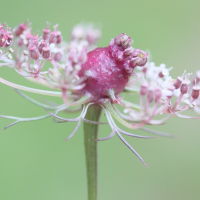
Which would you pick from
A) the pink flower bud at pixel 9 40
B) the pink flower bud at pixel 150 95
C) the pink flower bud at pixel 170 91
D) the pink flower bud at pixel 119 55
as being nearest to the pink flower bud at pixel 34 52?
the pink flower bud at pixel 9 40

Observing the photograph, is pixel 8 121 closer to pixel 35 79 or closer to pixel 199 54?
pixel 35 79

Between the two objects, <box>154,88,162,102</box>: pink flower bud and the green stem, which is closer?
<box>154,88,162,102</box>: pink flower bud

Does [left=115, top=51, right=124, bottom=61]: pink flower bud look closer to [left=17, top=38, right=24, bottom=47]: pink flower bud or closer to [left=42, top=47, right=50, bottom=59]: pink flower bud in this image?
[left=42, top=47, right=50, bottom=59]: pink flower bud

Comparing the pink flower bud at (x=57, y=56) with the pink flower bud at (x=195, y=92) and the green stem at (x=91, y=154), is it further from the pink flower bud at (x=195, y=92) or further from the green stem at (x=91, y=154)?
the pink flower bud at (x=195, y=92)

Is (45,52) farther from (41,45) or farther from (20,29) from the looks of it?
(20,29)

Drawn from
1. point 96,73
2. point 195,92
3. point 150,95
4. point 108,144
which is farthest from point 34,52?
point 108,144

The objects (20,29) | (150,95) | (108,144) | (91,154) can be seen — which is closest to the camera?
(150,95)

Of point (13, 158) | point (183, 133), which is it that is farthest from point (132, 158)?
point (13, 158)

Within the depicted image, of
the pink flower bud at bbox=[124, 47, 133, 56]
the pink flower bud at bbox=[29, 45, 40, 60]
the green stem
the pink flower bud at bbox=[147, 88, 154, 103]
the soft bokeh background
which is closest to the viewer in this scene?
the pink flower bud at bbox=[147, 88, 154, 103]

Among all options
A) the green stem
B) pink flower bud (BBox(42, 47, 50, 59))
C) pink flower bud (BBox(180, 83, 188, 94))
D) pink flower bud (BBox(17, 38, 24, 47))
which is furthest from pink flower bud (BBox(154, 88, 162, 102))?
pink flower bud (BBox(17, 38, 24, 47))

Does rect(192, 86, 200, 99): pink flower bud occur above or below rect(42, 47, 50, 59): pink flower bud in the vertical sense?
below
